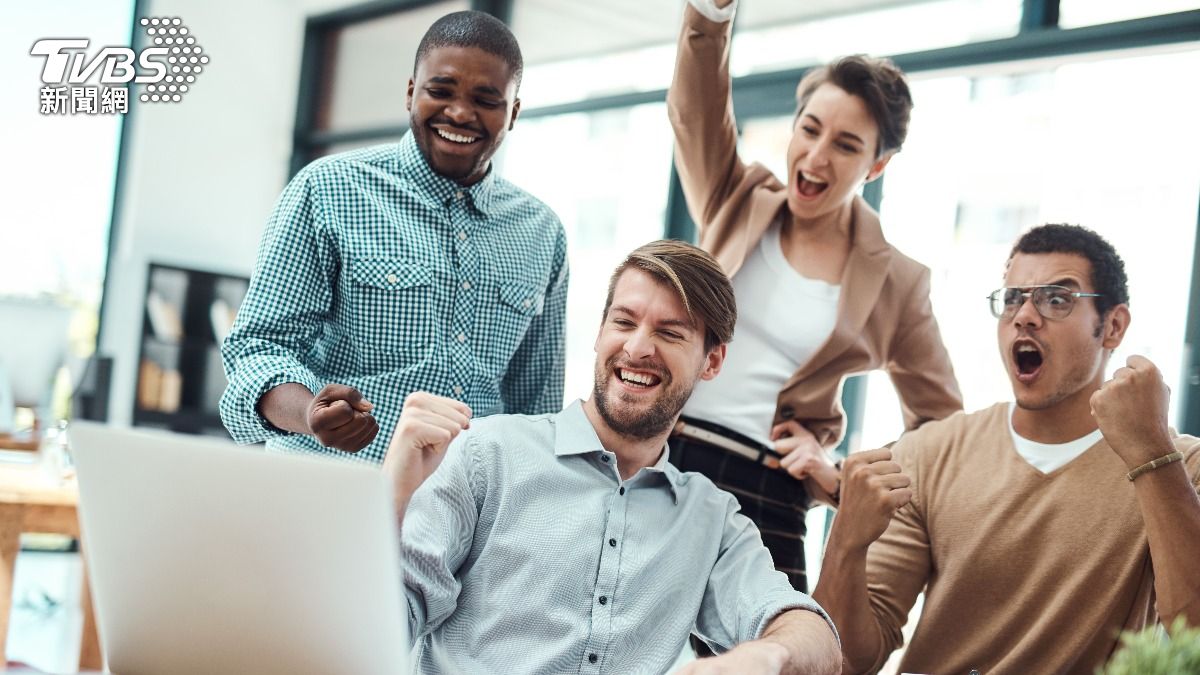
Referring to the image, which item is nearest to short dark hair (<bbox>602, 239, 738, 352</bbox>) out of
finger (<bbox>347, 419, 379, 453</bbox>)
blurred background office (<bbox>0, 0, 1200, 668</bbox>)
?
finger (<bbox>347, 419, 379, 453</bbox>)

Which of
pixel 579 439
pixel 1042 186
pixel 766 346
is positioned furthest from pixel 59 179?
pixel 579 439

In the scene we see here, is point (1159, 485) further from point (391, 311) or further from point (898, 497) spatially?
point (391, 311)

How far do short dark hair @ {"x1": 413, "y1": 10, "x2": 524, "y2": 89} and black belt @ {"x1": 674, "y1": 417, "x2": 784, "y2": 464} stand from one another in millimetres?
761

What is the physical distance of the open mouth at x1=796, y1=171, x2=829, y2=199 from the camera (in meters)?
2.32

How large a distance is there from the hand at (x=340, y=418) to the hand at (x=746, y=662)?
0.54 meters

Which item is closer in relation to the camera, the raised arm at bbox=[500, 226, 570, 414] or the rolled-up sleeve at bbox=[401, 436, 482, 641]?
the rolled-up sleeve at bbox=[401, 436, 482, 641]

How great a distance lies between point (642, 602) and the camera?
66.1 inches

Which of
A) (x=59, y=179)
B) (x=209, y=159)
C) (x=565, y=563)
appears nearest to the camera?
(x=565, y=563)

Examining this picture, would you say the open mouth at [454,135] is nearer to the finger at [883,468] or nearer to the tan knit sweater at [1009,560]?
the finger at [883,468]

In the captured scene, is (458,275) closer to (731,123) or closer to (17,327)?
(731,123)

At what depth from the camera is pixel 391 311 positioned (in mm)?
1976

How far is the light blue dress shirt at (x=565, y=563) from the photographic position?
1601 millimetres

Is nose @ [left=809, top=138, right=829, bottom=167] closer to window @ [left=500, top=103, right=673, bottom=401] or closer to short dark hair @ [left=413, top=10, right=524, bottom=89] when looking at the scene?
short dark hair @ [left=413, top=10, right=524, bottom=89]

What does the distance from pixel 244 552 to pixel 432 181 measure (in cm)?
105
